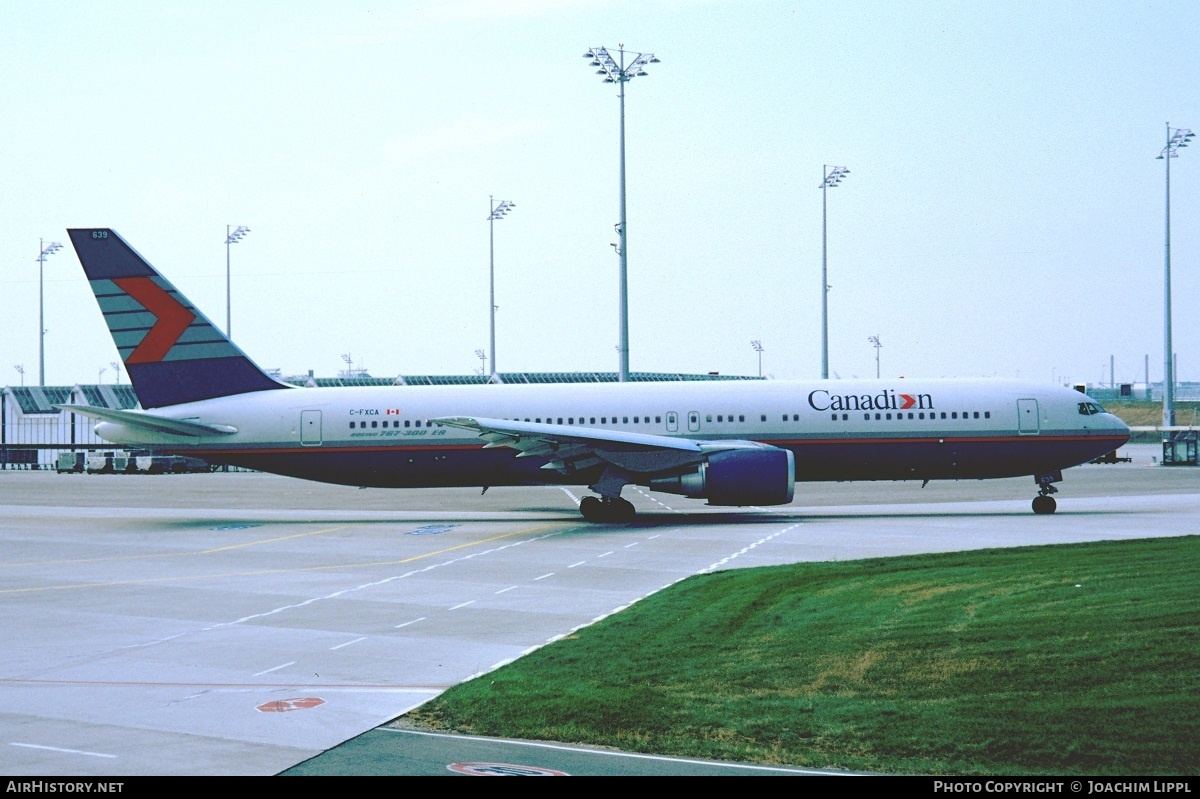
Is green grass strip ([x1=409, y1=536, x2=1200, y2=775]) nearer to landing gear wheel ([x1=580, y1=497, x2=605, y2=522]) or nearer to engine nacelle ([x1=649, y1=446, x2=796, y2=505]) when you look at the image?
engine nacelle ([x1=649, y1=446, x2=796, y2=505])

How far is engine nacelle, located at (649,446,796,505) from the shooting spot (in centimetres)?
3525

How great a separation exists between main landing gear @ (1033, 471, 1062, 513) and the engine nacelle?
823 centimetres

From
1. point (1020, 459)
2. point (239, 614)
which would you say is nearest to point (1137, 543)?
point (1020, 459)

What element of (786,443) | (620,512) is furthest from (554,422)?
(786,443)

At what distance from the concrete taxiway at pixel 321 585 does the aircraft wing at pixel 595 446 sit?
6.65ft

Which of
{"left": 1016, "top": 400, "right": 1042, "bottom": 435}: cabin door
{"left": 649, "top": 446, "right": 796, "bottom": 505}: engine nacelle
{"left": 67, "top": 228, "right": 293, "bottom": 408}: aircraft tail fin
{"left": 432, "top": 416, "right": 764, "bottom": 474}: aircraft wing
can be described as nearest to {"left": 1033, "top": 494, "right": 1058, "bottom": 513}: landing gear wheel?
{"left": 1016, "top": 400, "right": 1042, "bottom": 435}: cabin door

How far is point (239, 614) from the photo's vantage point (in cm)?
2036

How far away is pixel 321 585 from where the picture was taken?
23.9 meters

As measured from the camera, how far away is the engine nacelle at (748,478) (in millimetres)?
35250

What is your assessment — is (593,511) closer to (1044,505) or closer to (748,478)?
(748,478)

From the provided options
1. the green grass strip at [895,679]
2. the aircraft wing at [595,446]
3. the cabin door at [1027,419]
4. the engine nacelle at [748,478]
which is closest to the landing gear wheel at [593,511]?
the aircraft wing at [595,446]

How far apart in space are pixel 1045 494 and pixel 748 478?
10406 millimetres

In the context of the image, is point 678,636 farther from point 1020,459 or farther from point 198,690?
point 1020,459
